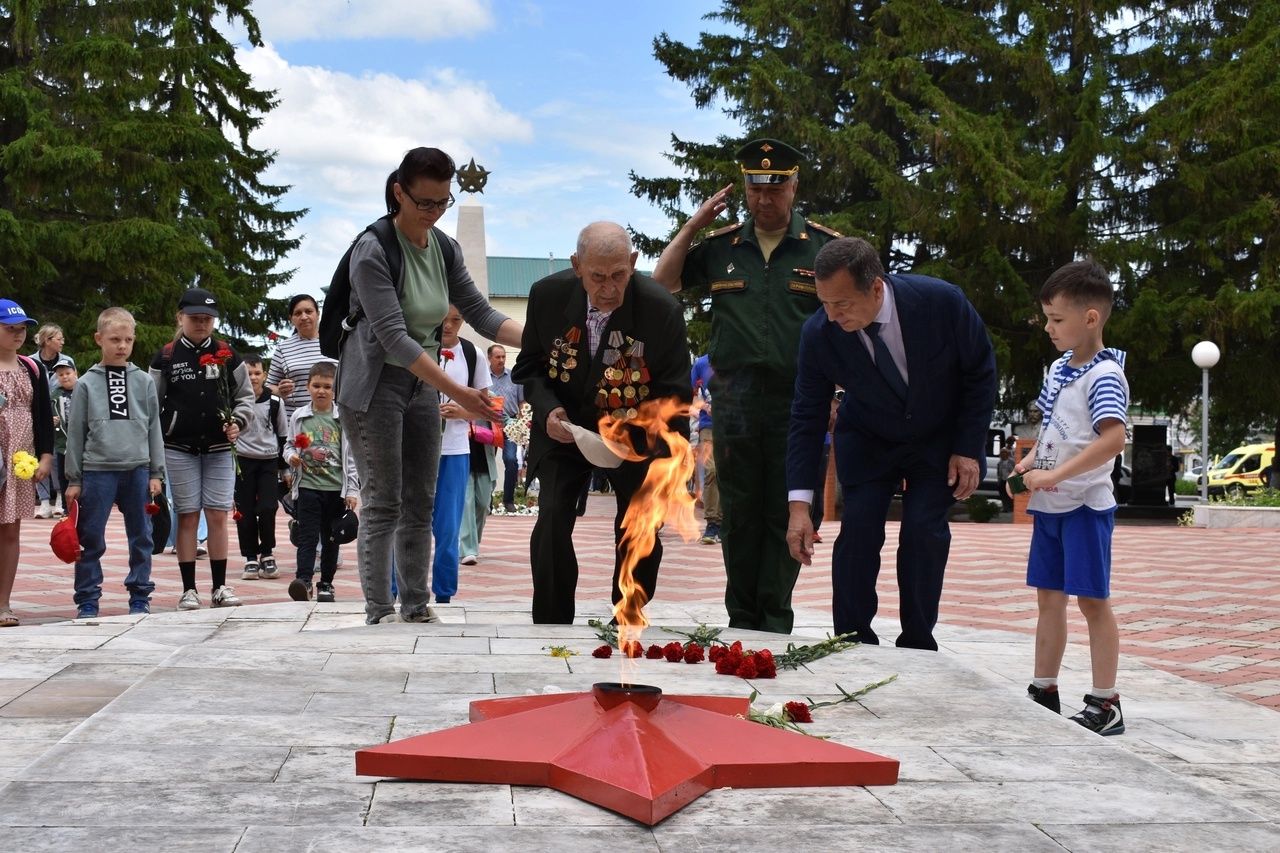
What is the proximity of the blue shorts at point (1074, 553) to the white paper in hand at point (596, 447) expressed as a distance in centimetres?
164

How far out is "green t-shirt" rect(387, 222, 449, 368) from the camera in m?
5.40

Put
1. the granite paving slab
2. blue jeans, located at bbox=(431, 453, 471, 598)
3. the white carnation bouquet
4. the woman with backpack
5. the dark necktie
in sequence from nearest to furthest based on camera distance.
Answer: the granite paving slab
the dark necktie
the woman with backpack
blue jeans, located at bbox=(431, 453, 471, 598)
the white carnation bouquet

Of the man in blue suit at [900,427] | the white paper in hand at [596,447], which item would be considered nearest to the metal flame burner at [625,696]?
the man in blue suit at [900,427]

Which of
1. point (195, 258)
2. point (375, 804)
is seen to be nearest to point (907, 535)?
point (375, 804)

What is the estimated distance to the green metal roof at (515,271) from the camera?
85312 millimetres

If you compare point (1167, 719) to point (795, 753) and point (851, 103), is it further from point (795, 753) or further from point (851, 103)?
point (851, 103)

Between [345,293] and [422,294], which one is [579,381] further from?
[345,293]

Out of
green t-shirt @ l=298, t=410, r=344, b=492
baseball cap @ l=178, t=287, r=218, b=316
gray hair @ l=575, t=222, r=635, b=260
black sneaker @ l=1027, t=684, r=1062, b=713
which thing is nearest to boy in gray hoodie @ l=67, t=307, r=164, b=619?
baseball cap @ l=178, t=287, r=218, b=316

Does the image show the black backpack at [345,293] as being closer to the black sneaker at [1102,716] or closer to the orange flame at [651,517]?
the orange flame at [651,517]

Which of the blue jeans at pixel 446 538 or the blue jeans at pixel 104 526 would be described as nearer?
the blue jeans at pixel 104 526

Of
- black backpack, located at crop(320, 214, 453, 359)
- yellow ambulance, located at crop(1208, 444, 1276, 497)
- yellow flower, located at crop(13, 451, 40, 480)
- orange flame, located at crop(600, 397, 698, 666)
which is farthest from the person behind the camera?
yellow ambulance, located at crop(1208, 444, 1276, 497)

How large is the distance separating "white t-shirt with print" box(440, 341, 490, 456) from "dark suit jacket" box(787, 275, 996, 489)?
292 cm

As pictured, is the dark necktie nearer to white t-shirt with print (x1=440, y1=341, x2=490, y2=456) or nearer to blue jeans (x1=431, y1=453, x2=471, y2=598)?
blue jeans (x1=431, y1=453, x2=471, y2=598)

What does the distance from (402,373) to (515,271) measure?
274ft
